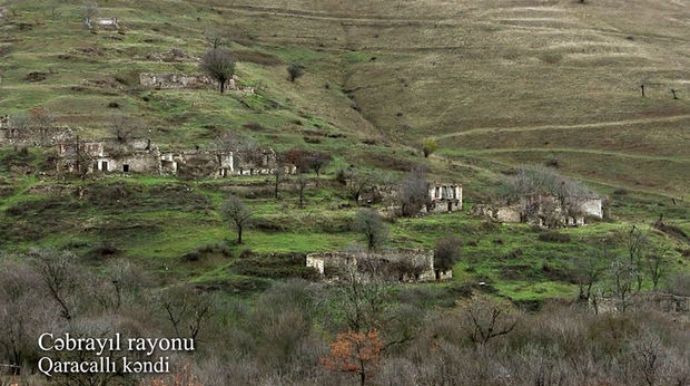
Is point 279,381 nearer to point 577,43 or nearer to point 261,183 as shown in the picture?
point 261,183

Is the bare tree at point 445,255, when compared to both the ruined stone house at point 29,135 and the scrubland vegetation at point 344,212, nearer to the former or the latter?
the scrubland vegetation at point 344,212

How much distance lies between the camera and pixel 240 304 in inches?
2173

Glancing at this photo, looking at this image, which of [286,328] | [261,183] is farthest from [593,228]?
[286,328]

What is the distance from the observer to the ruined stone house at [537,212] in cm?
8375

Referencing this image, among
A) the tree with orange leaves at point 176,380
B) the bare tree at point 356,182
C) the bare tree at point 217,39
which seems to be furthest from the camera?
the bare tree at point 217,39

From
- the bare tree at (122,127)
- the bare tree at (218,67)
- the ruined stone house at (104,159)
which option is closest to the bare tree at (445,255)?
the ruined stone house at (104,159)

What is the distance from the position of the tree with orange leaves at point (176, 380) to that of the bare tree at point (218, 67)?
90771 millimetres

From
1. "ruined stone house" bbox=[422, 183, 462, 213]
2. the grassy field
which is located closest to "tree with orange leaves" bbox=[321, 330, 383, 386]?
the grassy field

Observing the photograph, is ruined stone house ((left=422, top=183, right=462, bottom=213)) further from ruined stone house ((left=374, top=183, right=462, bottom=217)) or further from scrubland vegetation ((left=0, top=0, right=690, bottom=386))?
scrubland vegetation ((left=0, top=0, right=690, bottom=386))

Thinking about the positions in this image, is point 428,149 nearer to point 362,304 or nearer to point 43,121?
point 43,121

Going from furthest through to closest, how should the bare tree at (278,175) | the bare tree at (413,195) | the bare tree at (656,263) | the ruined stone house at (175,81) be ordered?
the ruined stone house at (175,81) < the bare tree at (413,195) < the bare tree at (278,175) < the bare tree at (656,263)

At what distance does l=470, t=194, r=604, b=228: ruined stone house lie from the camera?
83750mm

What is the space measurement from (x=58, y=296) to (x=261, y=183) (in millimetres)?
37441

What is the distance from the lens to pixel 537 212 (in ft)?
279
